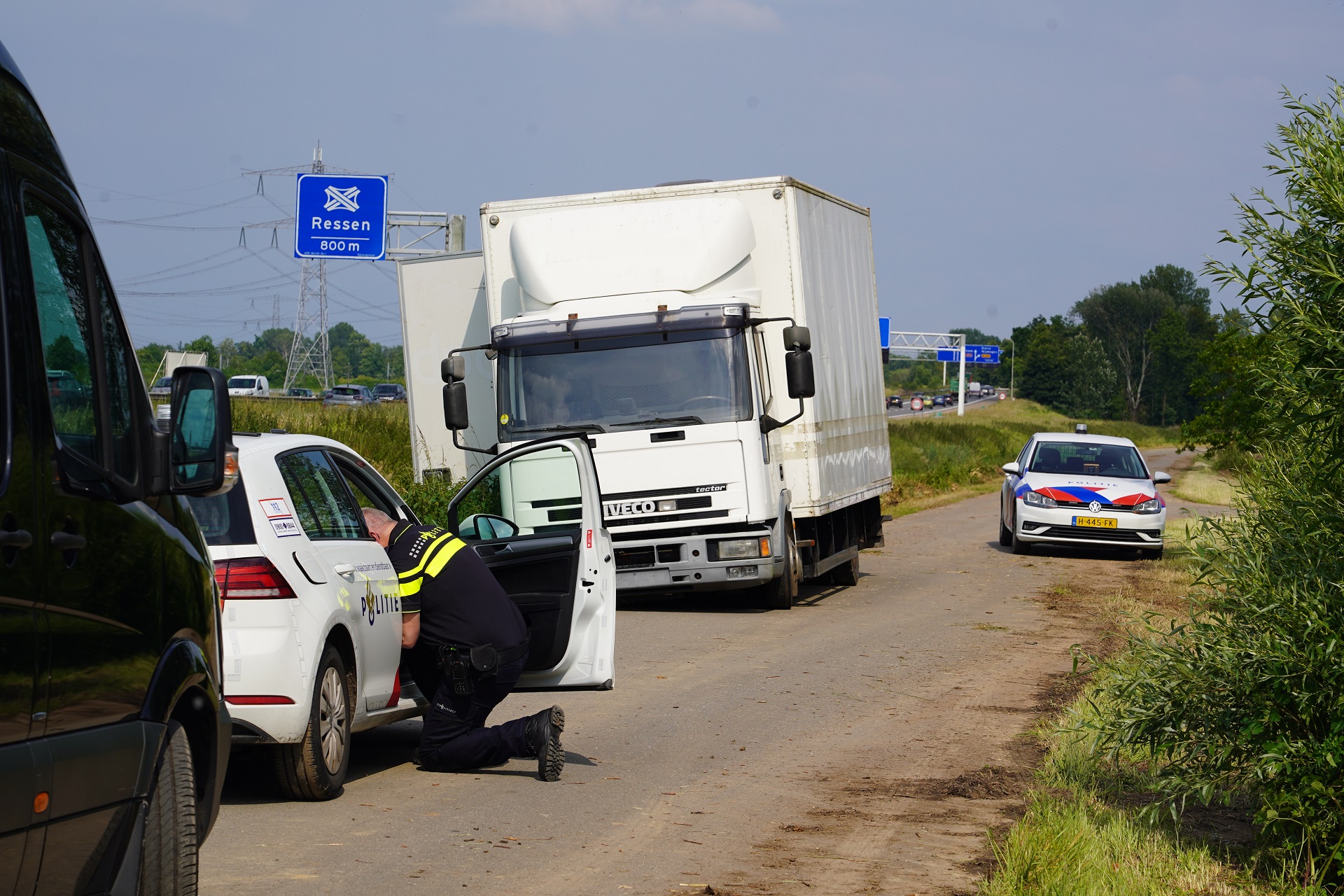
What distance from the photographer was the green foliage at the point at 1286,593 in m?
5.32

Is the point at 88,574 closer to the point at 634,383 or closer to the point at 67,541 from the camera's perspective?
the point at 67,541

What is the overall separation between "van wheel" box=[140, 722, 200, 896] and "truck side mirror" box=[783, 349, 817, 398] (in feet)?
33.3

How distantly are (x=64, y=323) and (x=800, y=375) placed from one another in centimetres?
1048

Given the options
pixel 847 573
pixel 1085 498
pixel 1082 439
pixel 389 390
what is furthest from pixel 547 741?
pixel 389 390

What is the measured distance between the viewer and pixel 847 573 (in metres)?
18.0

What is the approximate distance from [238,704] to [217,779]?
1.89m

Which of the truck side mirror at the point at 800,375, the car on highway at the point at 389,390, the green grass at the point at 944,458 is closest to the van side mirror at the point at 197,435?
the truck side mirror at the point at 800,375

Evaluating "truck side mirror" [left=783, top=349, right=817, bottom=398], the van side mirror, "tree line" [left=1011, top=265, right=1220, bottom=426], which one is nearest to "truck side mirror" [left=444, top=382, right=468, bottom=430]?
"truck side mirror" [left=783, top=349, right=817, bottom=398]

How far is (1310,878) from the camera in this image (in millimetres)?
5387

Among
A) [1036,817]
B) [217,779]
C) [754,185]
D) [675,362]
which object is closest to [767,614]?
[675,362]

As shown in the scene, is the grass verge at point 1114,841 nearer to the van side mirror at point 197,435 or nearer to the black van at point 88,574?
the black van at point 88,574

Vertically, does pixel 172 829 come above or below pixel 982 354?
below

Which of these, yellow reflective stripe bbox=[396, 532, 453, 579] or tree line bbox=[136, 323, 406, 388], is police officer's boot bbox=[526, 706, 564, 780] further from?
tree line bbox=[136, 323, 406, 388]

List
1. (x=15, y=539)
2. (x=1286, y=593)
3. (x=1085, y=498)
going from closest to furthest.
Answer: (x=15, y=539) → (x=1286, y=593) → (x=1085, y=498)
